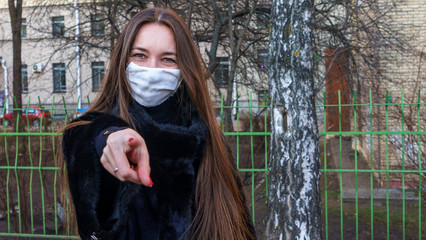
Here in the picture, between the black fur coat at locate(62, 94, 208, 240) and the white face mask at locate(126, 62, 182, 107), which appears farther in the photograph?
the white face mask at locate(126, 62, 182, 107)

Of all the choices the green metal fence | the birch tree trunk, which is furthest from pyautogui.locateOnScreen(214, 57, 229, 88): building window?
the birch tree trunk

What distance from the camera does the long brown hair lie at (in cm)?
152

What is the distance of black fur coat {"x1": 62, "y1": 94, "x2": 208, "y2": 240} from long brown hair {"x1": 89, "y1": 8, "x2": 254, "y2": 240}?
4cm

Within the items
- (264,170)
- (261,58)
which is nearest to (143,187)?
(264,170)

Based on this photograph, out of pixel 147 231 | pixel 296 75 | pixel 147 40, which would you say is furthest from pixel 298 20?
pixel 147 231

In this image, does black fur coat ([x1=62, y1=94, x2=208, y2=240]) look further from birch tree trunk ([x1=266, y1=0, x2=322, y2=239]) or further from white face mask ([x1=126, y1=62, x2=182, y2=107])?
birch tree trunk ([x1=266, y1=0, x2=322, y2=239])

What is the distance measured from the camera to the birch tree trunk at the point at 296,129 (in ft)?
10.7

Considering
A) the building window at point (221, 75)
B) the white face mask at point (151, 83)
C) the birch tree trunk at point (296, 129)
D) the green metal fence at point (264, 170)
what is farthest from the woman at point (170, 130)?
the building window at point (221, 75)

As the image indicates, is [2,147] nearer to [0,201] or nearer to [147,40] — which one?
[0,201]

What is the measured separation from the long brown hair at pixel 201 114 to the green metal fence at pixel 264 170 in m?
2.70

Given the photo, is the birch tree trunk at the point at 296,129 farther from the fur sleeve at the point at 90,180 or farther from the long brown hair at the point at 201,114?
the fur sleeve at the point at 90,180

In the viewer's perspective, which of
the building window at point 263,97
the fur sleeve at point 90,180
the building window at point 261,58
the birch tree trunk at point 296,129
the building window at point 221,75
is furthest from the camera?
the building window at point 221,75

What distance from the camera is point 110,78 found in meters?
1.55

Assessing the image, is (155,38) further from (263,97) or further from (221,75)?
(221,75)
